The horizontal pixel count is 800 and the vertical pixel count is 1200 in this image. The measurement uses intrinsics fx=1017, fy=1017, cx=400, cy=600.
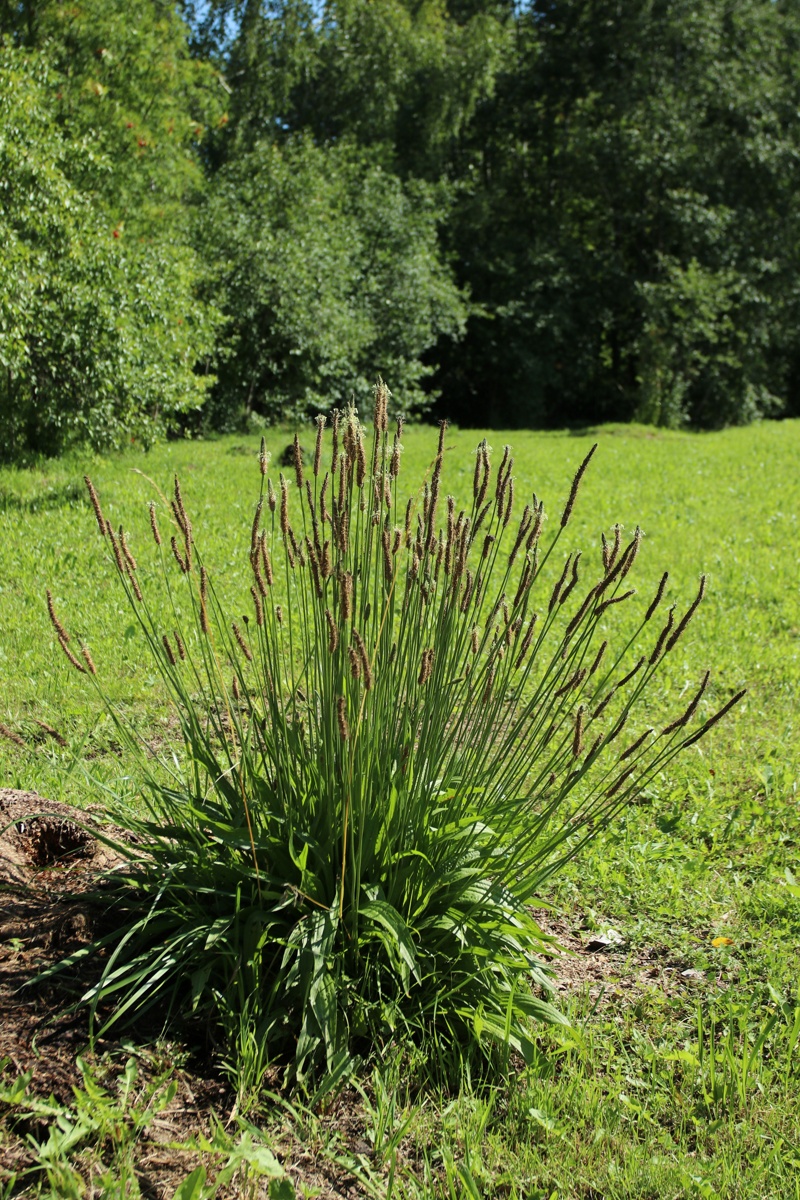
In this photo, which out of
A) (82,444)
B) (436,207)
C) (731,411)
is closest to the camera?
(82,444)

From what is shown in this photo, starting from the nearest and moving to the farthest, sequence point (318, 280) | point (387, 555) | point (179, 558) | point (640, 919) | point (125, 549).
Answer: point (387, 555) < point (125, 549) < point (179, 558) < point (640, 919) < point (318, 280)

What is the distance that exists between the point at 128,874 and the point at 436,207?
21.5m

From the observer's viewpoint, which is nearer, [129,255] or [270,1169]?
[270,1169]

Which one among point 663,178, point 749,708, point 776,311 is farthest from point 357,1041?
point 776,311

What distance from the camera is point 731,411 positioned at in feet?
80.0

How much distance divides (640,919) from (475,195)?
23.2 meters

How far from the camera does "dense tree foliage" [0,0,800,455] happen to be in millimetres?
15680

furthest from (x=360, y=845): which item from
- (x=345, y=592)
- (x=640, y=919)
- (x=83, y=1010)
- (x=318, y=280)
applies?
(x=318, y=280)

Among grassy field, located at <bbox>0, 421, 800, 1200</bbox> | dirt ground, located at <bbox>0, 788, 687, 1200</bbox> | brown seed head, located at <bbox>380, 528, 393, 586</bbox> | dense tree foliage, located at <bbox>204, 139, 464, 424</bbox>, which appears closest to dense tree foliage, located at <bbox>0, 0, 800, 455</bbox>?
dense tree foliage, located at <bbox>204, 139, 464, 424</bbox>

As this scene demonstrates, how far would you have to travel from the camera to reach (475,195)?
2406cm

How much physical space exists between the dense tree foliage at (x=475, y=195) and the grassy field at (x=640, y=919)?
721 cm

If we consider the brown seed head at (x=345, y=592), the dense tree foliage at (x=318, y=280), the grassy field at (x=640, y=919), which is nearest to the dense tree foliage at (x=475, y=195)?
the dense tree foliage at (x=318, y=280)

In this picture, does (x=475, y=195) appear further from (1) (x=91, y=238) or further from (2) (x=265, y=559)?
(2) (x=265, y=559)

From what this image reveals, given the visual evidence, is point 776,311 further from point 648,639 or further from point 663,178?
point 648,639
